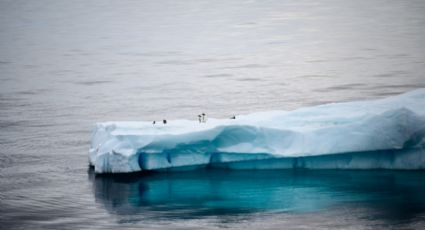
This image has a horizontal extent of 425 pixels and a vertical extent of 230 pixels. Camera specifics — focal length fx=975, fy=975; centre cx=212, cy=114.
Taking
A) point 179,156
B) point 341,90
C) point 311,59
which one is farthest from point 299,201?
point 311,59

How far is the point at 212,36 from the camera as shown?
114ft

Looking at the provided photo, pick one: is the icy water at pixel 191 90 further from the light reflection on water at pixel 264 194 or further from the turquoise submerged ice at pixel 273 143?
the turquoise submerged ice at pixel 273 143

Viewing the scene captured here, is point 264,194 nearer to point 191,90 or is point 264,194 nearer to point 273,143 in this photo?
point 273,143

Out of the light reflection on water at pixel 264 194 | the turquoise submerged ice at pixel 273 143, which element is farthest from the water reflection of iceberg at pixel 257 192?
the turquoise submerged ice at pixel 273 143

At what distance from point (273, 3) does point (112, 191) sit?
35129mm

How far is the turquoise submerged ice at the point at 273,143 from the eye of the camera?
1362cm

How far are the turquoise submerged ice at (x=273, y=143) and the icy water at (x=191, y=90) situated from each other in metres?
0.20

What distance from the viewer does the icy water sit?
12.8 metres

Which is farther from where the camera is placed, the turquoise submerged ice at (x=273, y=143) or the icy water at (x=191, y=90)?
→ the turquoise submerged ice at (x=273, y=143)

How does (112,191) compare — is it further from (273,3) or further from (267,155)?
(273,3)

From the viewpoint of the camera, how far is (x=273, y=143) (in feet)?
46.0

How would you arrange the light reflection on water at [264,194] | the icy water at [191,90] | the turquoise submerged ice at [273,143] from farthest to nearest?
the turquoise submerged ice at [273,143], the icy water at [191,90], the light reflection on water at [264,194]

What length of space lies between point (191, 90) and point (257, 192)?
9793mm

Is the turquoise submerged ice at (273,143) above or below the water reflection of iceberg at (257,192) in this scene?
above
